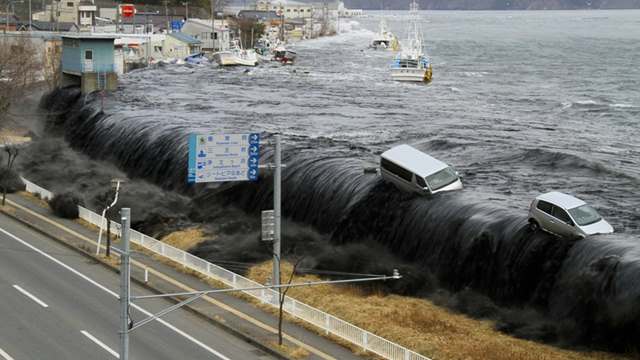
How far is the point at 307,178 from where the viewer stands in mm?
51906

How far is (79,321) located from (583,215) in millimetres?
17946

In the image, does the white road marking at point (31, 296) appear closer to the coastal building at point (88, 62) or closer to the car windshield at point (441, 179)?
the car windshield at point (441, 179)

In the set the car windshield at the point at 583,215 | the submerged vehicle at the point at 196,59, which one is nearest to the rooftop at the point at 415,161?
the car windshield at the point at 583,215

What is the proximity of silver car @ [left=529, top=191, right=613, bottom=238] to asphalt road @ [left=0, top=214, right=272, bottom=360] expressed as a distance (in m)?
12.5

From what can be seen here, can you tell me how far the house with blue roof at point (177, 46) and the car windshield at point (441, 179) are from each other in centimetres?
10207

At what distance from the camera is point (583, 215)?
3788cm

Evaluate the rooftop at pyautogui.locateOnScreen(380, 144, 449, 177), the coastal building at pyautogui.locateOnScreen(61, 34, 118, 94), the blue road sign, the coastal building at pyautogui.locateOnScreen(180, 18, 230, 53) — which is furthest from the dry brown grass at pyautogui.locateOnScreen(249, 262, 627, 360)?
the coastal building at pyautogui.locateOnScreen(180, 18, 230, 53)

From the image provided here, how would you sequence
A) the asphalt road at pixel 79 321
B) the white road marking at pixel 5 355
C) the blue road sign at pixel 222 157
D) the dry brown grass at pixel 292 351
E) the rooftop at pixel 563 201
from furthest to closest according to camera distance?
1. the rooftop at pixel 563 201
2. the blue road sign at pixel 222 157
3. the asphalt road at pixel 79 321
4. the dry brown grass at pixel 292 351
5. the white road marking at pixel 5 355

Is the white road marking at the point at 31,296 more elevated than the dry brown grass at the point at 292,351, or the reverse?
the dry brown grass at the point at 292,351

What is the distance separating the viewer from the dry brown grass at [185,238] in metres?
45.8

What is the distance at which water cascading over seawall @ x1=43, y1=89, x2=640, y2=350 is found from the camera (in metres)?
34.0

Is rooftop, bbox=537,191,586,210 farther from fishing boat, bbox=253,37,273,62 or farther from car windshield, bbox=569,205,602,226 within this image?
fishing boat, bbox=253,37,273,62

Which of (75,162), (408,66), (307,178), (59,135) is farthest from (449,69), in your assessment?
(307,178)

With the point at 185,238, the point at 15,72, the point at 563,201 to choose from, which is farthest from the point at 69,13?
the point at 563,201
